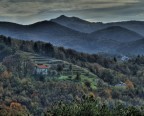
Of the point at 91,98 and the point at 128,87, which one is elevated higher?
the point at 91,98

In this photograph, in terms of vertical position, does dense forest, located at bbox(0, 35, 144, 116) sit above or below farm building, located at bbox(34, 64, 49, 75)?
below

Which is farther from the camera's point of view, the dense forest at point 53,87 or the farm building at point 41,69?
the farm building at point 41,69

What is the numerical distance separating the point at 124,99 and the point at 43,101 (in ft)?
101

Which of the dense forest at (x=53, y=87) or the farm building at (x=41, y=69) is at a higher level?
the farm building at (x=41, y=69)

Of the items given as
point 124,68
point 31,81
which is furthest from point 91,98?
point 124,68

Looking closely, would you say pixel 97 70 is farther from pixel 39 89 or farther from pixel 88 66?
pixel 39 89

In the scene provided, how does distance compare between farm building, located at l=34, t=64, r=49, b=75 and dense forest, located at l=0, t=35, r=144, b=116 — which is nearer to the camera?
dense forest, located at l=0, t=35, r=144, b=116

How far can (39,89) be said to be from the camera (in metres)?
143

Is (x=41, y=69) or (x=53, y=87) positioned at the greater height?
(x=41, y=69)

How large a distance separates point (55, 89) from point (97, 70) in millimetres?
47692

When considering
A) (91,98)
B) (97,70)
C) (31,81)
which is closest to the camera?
(91,98)

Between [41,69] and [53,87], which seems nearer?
[53,87]

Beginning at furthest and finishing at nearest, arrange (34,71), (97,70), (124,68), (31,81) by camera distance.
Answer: (124,68)
(97,70)
(34,71)
(31,81)

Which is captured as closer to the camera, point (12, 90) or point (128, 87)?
point (12, 90)
